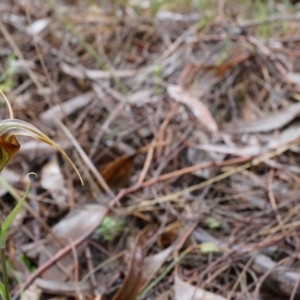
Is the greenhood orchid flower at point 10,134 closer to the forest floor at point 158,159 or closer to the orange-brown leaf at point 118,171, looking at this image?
the forest floor at point 158,159

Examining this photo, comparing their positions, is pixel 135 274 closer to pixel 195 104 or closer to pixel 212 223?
pixel 212 223

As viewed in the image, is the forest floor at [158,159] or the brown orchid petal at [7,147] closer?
the brown orchid petal at [7,147]

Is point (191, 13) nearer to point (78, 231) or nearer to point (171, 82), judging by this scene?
point (171, 82)

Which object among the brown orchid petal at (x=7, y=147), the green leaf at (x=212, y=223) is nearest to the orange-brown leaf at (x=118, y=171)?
the green leaf at (x=212, y=223)

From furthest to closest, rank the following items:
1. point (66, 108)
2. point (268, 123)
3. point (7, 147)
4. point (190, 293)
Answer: point (66, 108), point (268, 123), point (190, 293), point (7, 147)

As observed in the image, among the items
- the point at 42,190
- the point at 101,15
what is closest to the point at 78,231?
the point at 42,190

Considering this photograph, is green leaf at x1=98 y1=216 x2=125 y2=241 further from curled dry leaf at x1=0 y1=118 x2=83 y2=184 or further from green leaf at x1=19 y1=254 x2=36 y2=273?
curled dry leaf at x1=0 y1=118 x2=83 y2=184

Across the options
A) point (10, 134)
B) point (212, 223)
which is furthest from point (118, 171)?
point (10, 134)
